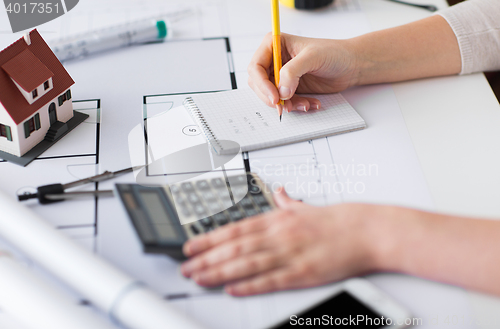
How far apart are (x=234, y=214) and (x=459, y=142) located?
342mm

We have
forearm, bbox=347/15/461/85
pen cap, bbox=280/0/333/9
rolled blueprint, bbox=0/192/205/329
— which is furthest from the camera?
pen cap, bbox=280/0/333/9

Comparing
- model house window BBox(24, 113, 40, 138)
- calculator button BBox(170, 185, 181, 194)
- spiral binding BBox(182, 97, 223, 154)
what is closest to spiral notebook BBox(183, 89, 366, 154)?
spiral binding BBox(182, 97, 223, 154)

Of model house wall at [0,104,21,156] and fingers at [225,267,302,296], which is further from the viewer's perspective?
model house wall at [0,104,21,156]

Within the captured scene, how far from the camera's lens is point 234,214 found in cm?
50

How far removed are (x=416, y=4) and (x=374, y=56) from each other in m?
0.28

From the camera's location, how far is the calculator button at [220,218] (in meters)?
0.48

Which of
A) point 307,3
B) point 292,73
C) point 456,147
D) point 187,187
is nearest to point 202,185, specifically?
point 187,187

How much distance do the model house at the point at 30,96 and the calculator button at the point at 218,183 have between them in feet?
0.80

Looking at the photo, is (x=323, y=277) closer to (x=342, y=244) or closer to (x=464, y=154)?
(x=342, y=244)

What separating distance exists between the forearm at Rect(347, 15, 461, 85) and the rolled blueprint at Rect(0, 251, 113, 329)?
1.76 ft

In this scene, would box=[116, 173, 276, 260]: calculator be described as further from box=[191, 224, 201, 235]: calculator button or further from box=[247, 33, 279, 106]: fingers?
box=[247, 33, 279, 106]: fingers

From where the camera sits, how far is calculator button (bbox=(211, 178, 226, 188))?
0.53 m

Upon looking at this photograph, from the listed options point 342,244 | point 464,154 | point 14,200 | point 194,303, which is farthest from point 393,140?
point 14,200

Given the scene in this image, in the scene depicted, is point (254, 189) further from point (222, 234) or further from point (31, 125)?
point (31, 125)
